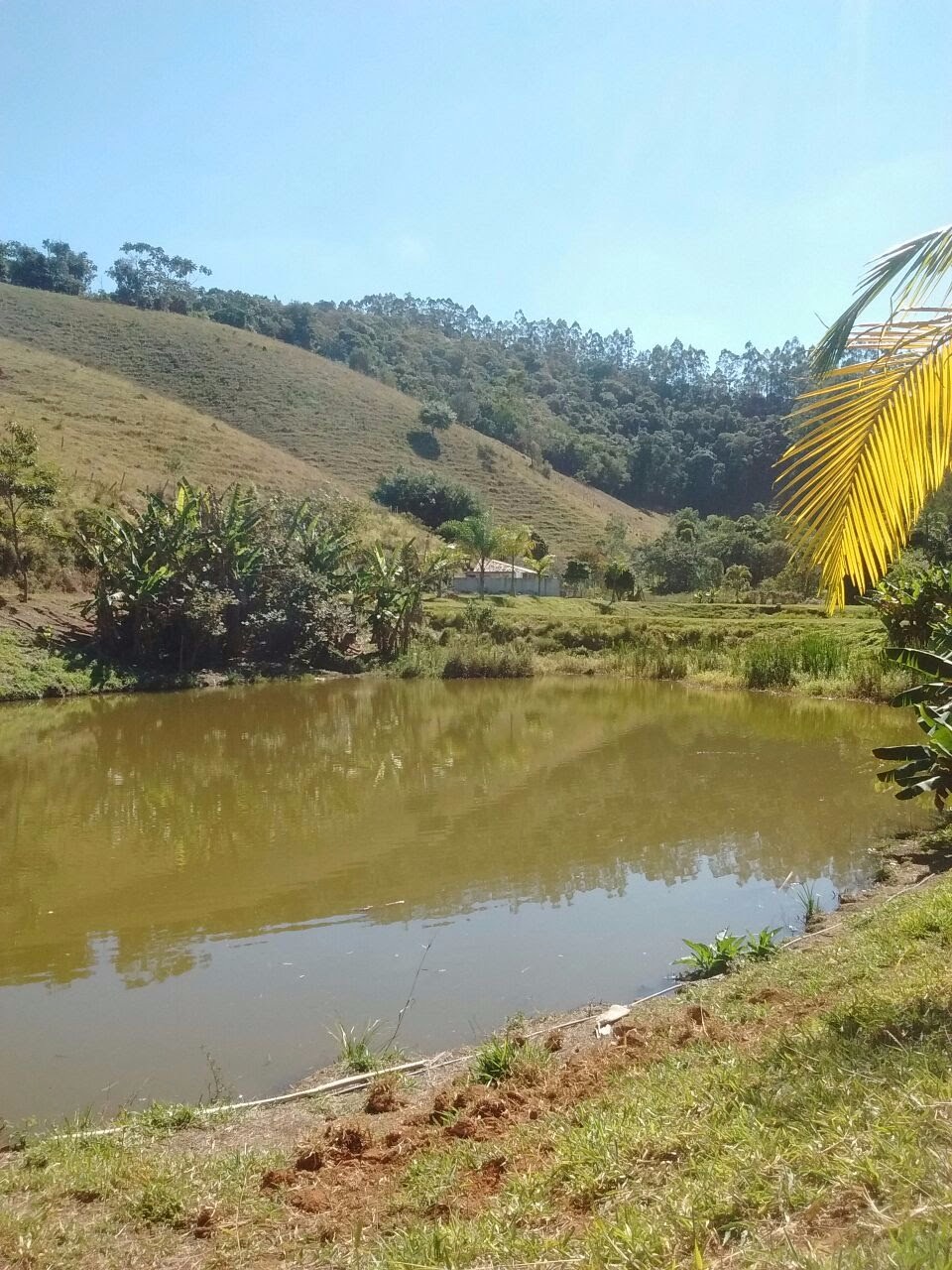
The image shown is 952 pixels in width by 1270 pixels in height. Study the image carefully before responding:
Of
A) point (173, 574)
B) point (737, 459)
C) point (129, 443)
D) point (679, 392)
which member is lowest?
point (173, 574)

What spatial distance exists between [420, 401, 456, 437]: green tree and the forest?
6.36m

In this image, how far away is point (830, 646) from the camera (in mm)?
21453

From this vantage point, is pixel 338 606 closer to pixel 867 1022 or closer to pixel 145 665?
pixel 145 665

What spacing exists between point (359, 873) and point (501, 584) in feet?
117

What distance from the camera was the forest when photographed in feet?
259

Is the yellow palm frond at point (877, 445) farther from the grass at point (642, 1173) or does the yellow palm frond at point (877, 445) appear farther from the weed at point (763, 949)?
the weed at point (763, 949)

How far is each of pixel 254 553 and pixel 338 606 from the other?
2839 mm

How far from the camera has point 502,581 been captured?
4416cm

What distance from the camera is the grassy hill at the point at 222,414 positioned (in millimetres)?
41438

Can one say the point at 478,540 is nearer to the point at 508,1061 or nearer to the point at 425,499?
the point at 425,499

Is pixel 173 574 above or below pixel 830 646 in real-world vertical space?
above

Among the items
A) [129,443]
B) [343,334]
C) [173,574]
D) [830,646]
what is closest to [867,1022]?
[830,646]

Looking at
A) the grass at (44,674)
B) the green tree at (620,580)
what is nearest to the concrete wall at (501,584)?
the green tree at (620,580)

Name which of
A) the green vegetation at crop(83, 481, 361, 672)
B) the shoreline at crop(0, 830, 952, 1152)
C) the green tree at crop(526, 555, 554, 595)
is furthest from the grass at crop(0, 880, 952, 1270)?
the green tree at crop(526, 555, 554, 595)
